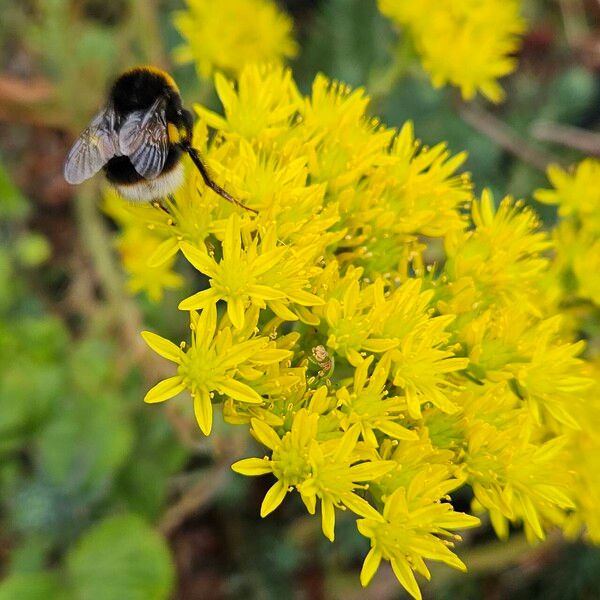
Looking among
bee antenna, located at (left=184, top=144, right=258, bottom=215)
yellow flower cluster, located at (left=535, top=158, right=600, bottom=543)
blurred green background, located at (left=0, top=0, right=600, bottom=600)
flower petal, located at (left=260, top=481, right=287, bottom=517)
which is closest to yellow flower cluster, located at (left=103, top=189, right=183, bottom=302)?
bee antenna, located at (left=184, top=144, right=258, bottom=215)

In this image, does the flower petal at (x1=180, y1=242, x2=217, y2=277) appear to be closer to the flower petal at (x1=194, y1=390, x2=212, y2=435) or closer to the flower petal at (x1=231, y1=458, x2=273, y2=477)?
the flower petal at (x1=194, y1=390, x2=212, y2=435)

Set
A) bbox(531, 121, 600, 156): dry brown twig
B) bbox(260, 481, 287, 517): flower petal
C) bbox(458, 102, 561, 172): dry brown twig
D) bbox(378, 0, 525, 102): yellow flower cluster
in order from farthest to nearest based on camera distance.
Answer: bbox(458, 102, 561, 172): dry brown twig, bbox(531, 121, 600, 156): dry brown twig, bbox(378, 0, 525, 102): yellow flower cluster, bbox(260, 481, 287, 517): flower petal

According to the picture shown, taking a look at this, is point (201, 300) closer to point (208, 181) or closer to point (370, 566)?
point (208, 181)

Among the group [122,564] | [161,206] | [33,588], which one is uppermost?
[161,206]

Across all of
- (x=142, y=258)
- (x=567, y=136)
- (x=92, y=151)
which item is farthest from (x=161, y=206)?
(x=567, y=136)

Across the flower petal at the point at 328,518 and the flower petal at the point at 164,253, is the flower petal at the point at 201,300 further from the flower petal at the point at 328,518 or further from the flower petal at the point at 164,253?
the flower petal at the point at 328,518

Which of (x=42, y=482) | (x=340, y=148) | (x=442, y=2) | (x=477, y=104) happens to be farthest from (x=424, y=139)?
(x=42, y=482)

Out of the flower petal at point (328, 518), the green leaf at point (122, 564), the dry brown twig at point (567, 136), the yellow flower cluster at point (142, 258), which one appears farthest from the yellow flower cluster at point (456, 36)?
the green leaf at point (122, 564)
